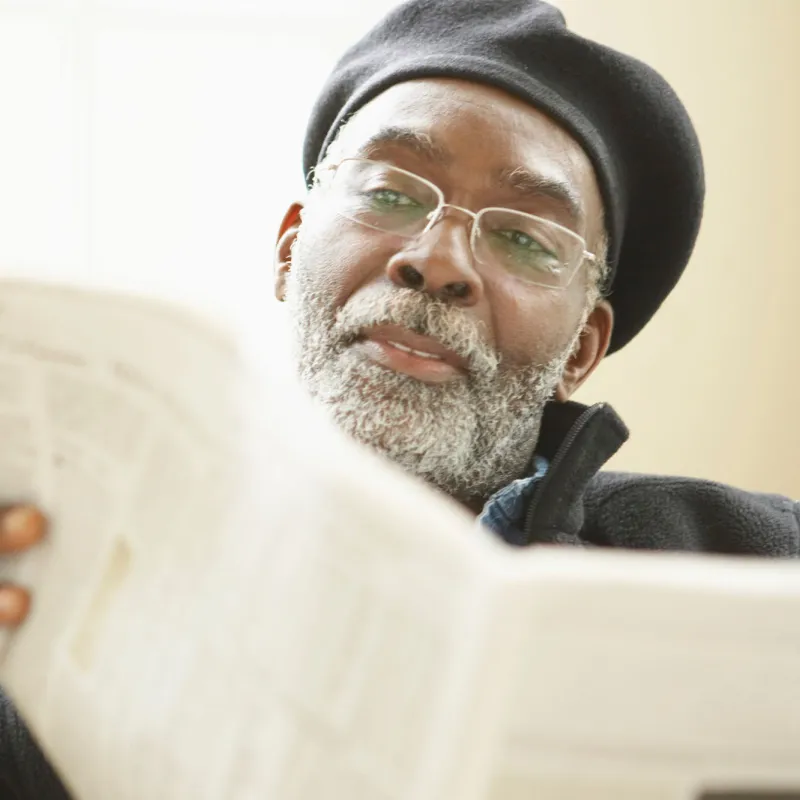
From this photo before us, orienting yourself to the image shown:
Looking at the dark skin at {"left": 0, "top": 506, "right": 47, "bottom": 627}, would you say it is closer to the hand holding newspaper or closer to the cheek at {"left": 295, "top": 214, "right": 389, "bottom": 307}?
the hand holding newspaper

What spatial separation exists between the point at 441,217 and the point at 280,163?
0.88 m

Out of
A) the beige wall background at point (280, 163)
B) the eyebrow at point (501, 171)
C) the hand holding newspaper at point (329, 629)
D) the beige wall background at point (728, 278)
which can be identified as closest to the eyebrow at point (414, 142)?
the eyebrow at point (501, 171)

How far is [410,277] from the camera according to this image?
0.79m

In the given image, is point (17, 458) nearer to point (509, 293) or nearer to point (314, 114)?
point (509, 293)

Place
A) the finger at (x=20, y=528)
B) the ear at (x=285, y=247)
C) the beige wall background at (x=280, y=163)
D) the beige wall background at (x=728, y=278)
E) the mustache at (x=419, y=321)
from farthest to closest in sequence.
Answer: the beige wall background at (x=728, y=278)
the beige wall background at (x=280, y=163)
the ear at (x=285, y=247)
the mustache at (x=419, y=321)
the finger at (x=20, y=528)

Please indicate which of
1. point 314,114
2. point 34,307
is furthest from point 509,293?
point 34,307

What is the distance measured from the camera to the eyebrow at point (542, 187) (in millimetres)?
855

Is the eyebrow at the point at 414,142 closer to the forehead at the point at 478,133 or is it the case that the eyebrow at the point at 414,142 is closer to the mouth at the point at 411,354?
the forehead at the point at 478,133

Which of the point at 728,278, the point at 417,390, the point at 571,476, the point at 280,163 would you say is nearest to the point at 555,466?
the point at 571,476

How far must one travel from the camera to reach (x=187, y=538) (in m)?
0.35

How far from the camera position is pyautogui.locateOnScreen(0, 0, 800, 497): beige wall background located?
1.56 meters

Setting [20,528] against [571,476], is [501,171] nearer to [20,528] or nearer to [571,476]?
[571,476]

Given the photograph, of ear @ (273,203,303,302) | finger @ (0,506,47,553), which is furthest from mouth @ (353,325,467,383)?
finger @ (0,506,47,553)

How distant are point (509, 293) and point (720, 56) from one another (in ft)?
3.79
